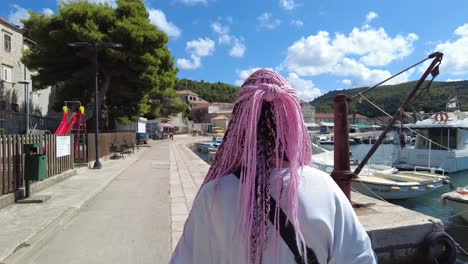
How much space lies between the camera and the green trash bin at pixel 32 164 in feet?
30.9

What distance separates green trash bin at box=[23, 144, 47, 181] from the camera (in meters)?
9.43

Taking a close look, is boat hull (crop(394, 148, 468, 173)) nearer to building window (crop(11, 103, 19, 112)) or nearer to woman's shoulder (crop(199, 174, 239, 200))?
woman's shoulder (crop(199, 174, 239, 200))

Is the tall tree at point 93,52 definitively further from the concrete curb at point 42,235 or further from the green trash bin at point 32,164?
the concrete curb at point 42,235

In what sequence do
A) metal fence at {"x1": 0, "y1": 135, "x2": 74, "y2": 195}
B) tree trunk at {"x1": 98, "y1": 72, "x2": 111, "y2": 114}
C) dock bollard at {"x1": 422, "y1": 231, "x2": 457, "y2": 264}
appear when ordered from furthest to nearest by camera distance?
tree trunk at {"x1": 98, "y1": 72, "x2": 111, "y2": 114}, metal fence at {"x1": 0, "y1": 135, "x2": 74, "y2": 195}, dock bollard at {"x1": 422, "y1": 231, "x2": 457, "y2": 264}

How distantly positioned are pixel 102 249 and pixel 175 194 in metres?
5.33

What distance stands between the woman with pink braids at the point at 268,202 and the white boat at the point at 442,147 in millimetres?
24187

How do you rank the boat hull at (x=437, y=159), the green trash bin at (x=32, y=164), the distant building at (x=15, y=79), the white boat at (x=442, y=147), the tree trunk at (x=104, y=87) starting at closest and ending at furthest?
the green trash bin at (x=32, y=164) < the boat hull at (x=437, y=159) < the white boat at (x=442, y=147) < the tree trunk at (x=104, y=87) < the distant building at (x=15, y=79)

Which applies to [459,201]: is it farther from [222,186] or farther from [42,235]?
[222,186]

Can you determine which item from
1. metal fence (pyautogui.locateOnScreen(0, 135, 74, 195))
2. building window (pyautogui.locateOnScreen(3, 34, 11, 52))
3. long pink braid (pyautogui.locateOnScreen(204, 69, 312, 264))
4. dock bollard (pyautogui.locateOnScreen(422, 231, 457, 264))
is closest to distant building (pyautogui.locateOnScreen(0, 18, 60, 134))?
building window (pyautogui.locateOnScreen(3, 34, 11, 52))

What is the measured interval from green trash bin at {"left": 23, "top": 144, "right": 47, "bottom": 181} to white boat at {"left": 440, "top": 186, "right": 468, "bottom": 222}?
10.6 metres

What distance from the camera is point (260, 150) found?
1.74 meters

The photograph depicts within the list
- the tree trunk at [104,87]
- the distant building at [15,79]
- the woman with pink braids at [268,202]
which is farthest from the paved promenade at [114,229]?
the distant building at [15,79]

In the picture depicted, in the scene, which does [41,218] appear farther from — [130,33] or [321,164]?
[130,33]

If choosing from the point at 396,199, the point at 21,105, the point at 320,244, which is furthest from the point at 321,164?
the point at 21,105
